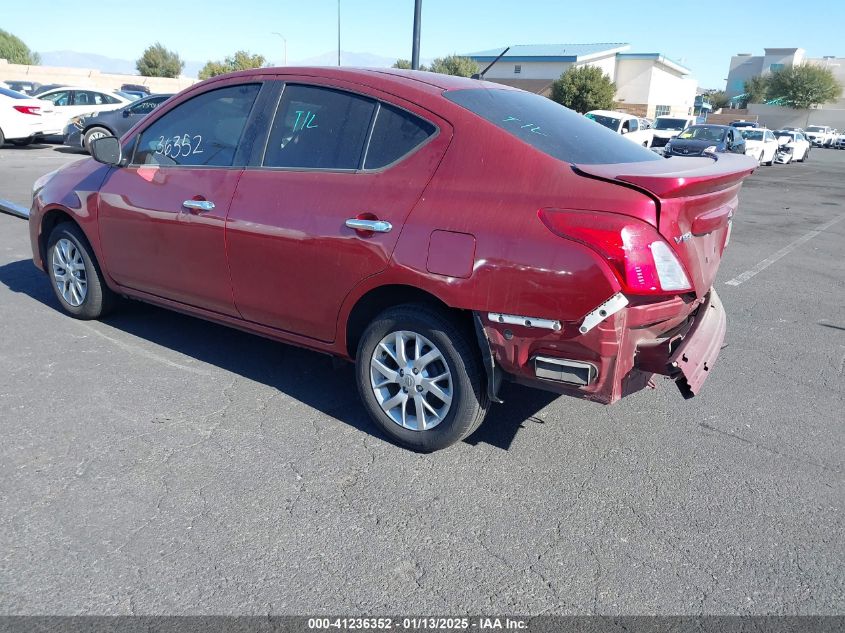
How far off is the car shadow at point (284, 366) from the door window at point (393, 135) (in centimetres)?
130

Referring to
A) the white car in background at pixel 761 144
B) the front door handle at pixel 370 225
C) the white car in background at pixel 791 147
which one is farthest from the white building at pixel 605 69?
the front door handle at pixel 370 225

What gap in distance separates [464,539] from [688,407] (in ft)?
6.42

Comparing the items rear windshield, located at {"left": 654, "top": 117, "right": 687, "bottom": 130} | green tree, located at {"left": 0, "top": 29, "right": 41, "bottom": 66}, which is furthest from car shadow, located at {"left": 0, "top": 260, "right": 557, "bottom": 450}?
green tree, located at {"left": 0, "top": 29, "right": 41, "bottom": 66}

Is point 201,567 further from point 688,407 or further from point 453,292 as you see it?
point 688,407

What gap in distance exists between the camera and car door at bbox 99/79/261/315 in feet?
13.8

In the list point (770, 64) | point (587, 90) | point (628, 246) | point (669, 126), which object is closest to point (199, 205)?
point (628, 246)

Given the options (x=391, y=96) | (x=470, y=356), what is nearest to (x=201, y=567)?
(x=470, y=356)

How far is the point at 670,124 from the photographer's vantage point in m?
28.1

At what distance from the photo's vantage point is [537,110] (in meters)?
3.95

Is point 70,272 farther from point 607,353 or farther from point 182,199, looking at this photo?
point 607,353

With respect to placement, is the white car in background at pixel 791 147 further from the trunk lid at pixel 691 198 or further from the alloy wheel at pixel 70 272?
the alloy wheel at pixel 70 272

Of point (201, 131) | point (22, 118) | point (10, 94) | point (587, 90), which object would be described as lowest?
point (22, 118)

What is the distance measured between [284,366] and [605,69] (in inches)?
2641

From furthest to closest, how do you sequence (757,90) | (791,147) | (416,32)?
(757,90) → (791,147) → (416,32)
